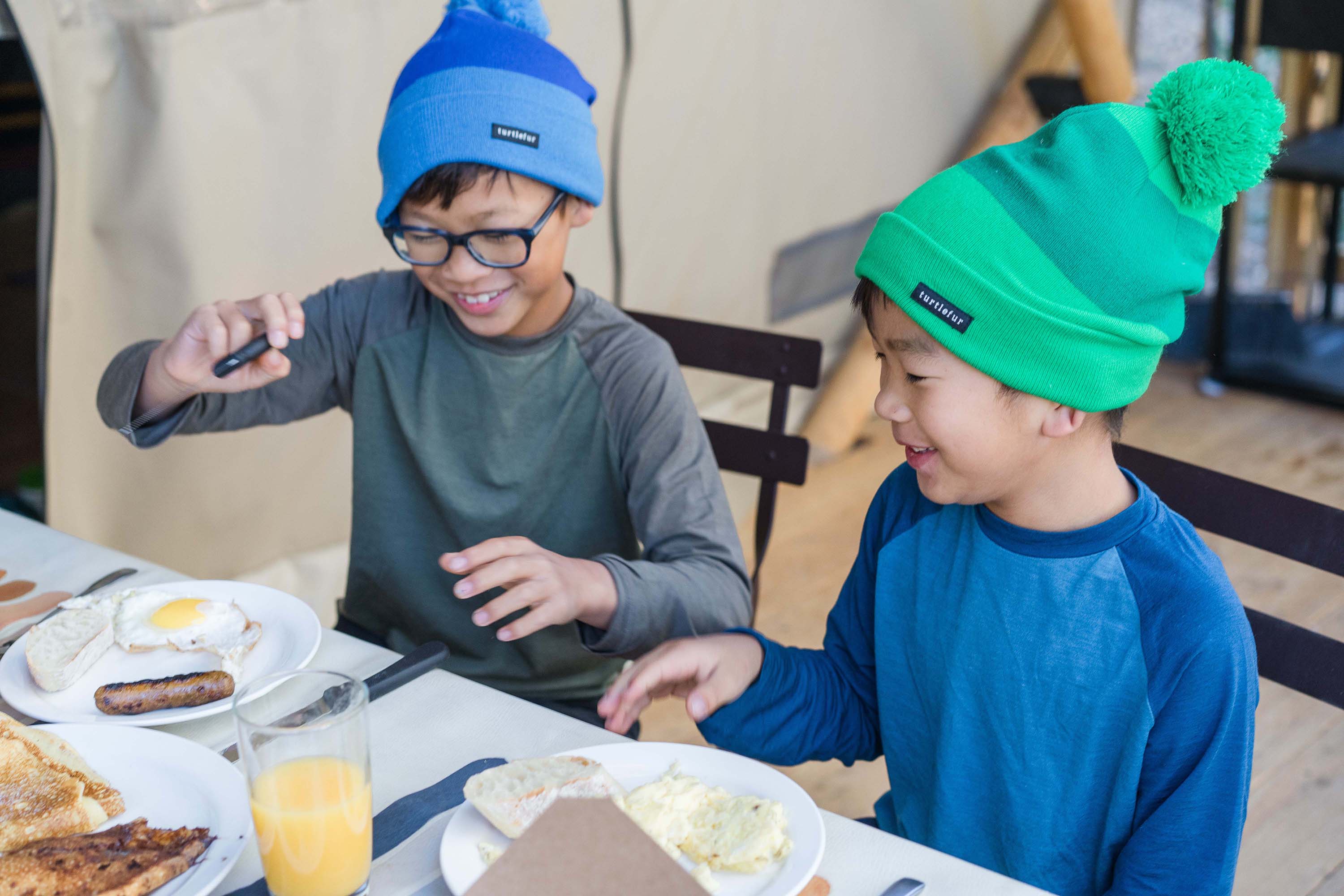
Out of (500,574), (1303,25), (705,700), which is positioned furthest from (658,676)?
(1303,25)

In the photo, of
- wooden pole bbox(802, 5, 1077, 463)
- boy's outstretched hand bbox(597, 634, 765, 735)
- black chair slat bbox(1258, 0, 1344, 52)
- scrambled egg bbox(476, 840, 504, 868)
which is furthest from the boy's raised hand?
black chair slat bbox(1258, 0, 1344, 52)

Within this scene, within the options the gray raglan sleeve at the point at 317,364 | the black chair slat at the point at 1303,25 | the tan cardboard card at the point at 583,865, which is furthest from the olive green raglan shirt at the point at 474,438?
the black chair slat at the point at 1303,25

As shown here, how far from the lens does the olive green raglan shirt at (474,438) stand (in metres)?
1.35

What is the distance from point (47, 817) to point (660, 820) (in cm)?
40

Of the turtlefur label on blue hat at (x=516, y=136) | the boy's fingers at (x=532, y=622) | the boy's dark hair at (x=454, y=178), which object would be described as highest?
the turtlefur label on blue hat at (x=516, y=136)

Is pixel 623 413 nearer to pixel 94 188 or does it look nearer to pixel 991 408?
pixel 991 408

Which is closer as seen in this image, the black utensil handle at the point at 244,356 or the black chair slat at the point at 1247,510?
the black chair slat at the point at 1247,510

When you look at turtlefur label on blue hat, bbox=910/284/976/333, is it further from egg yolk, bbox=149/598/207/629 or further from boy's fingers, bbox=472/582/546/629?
egg yolk, bbox=149/598/207/629

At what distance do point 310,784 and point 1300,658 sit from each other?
0.85 metres

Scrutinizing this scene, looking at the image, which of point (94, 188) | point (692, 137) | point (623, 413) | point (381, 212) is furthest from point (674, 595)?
point (692, 137)

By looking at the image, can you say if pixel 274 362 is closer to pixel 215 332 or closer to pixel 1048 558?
pixel 215 332

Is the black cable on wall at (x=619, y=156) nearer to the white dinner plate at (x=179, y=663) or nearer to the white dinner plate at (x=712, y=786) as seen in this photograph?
the white dinner plate at (x=179, y=663)

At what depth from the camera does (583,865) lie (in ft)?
1.93

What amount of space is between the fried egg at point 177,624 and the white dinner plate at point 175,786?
0.44 feet
